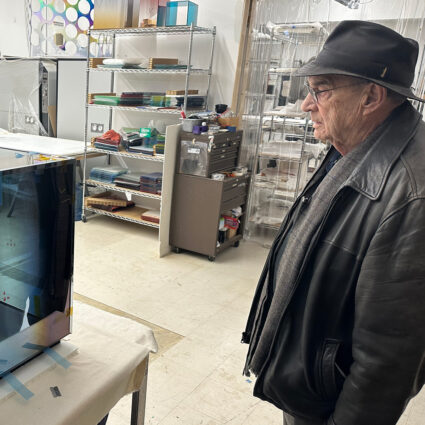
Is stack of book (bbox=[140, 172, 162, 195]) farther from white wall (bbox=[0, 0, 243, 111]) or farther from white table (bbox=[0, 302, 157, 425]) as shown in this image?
white table (bbox=[0, 302, 157, 425])

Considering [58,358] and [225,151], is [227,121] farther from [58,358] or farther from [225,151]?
[58,358]

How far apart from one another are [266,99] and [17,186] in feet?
10.9

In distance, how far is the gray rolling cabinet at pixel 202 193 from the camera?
344cm

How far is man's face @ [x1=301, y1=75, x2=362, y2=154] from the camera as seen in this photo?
0.96m

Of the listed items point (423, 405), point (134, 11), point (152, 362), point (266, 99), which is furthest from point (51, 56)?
point (423, 405)

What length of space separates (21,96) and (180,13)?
2.54 metres

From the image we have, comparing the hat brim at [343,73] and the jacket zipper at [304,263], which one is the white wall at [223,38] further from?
the jacket zipper at [304,263]

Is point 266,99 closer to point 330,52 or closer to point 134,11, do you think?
point 134,11

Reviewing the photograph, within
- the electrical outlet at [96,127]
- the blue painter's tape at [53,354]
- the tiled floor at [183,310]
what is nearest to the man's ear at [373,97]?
the blue painter's tape at [53,354]

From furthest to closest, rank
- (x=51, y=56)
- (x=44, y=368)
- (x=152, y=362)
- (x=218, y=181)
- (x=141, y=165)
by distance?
(x=51, y=56)
(x=141, y=165)
(x=218, y=181)
(x=152, y=362)
(x=44, y=368)

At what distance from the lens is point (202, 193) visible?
3506 mm

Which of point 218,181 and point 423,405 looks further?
point 218,181

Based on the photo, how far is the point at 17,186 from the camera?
0.89 m

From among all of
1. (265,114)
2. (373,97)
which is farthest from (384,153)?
(265,114)
